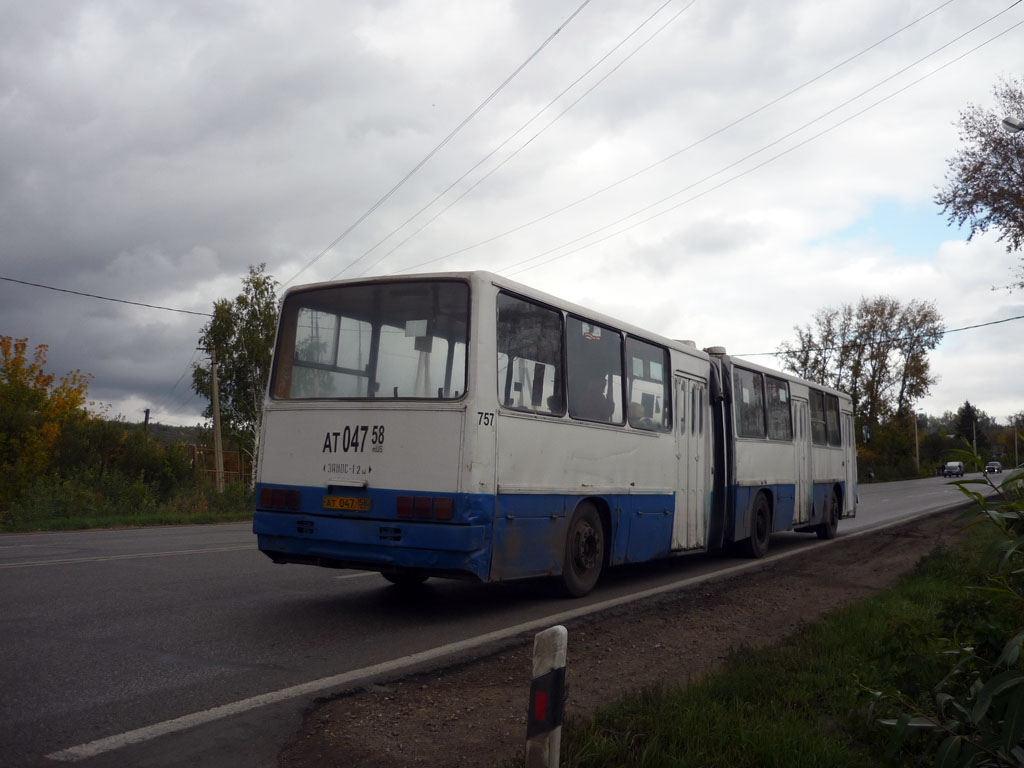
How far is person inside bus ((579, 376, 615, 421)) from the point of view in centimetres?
925

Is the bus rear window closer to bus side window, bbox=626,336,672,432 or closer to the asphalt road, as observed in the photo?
the asphalt road

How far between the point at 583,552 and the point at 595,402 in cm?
161

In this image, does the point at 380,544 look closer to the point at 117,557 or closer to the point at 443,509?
the point at 443,509

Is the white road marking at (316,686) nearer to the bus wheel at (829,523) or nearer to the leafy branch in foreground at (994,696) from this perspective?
the leafy branch in foreground at (994,696)

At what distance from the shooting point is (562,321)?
29.5ft

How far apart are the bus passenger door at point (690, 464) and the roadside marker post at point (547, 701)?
321 inches

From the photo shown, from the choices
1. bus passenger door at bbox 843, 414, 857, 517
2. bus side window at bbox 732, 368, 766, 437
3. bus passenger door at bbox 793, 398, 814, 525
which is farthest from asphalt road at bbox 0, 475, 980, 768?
bus passenger door at bbox 843, 414, 857, 517

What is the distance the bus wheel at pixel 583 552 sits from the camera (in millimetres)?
8781

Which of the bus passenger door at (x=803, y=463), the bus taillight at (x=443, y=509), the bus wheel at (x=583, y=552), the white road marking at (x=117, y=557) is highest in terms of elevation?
the bus passenger door at (x=803, y=463)

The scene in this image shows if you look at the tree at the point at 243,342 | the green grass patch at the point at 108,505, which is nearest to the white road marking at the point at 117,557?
the green grass patch at the point at 108,505

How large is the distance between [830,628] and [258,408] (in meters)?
45.9

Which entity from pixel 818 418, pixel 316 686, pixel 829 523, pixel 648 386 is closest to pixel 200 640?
pixel 316 686

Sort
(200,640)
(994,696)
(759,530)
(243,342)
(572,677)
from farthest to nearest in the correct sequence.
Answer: (243,342)
(759,530)
(200,640)
(572,677)
(994,696)

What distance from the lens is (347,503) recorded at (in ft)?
24.9
